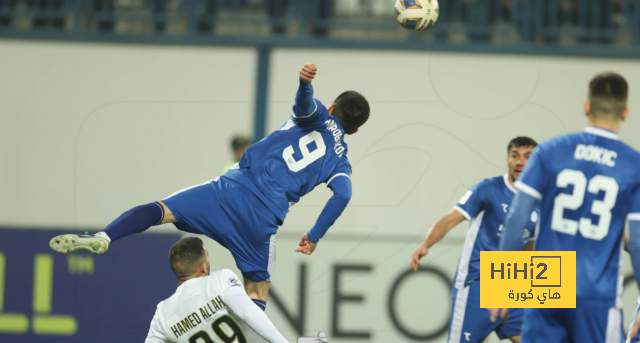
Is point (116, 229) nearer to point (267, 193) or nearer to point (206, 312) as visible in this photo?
point (206, 312)

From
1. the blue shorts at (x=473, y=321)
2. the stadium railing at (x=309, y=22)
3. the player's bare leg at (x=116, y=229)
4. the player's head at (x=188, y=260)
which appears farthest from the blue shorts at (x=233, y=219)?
the stadium railing at (x=309, y=22)

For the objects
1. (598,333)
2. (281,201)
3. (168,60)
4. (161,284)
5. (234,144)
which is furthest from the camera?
(168,60)

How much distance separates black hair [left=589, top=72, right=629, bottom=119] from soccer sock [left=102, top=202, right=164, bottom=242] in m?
2.50

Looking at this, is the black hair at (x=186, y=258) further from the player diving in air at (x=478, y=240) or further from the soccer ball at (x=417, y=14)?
the soccer ball at (x=417, y=14)

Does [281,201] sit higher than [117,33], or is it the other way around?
[117,33]

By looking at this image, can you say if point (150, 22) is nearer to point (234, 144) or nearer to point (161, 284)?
point (234, 144)

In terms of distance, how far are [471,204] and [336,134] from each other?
42.9 inches

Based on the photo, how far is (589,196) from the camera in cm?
291

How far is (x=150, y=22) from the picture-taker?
26.5 feet

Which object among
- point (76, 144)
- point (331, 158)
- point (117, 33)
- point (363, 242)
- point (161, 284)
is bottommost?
point (161, 284)

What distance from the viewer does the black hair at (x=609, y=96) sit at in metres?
2.98

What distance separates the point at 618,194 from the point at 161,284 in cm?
498

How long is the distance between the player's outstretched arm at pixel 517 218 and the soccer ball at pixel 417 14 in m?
2.59

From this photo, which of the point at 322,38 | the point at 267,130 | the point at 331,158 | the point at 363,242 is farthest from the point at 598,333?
the point at 322,38
